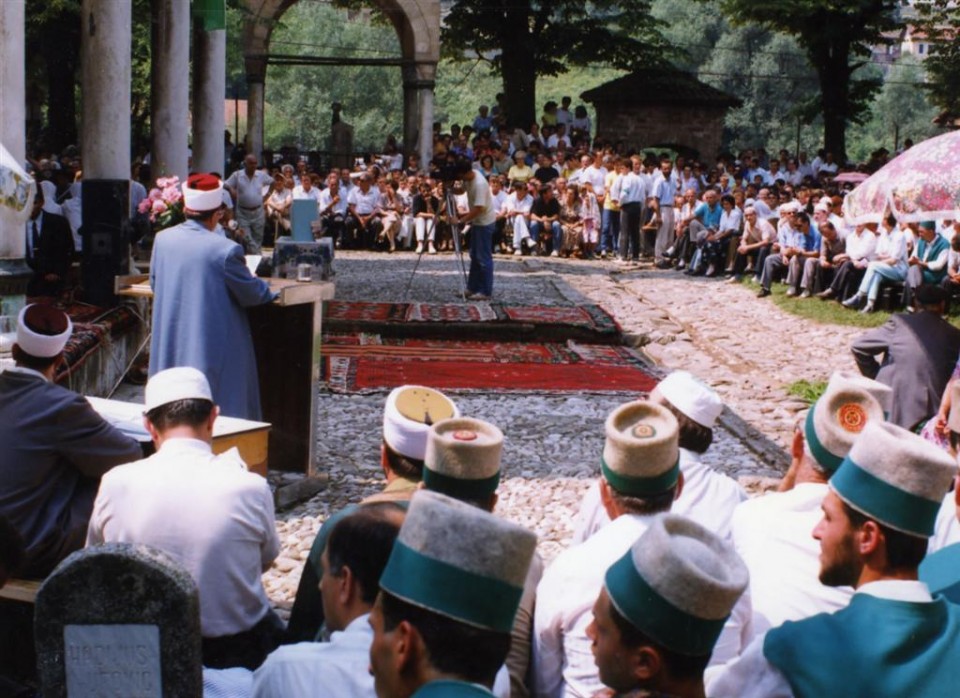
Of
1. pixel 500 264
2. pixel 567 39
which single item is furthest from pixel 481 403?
pixel 567 39

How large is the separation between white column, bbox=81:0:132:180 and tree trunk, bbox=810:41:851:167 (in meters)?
20.8

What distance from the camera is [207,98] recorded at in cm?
1656

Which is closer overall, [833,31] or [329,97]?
[833,31]

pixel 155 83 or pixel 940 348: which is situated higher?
pixel 155 83

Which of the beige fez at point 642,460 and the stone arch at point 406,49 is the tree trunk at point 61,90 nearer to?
the stone arch at point 406,49

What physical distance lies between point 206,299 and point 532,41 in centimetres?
2628

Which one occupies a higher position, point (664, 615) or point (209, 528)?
point (664, 615)

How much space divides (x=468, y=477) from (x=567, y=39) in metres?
30.3

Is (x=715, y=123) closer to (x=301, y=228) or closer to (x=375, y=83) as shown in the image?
(x=301, y=228)

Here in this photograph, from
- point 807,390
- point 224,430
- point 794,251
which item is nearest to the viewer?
point 224,430

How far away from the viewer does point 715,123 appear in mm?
32969

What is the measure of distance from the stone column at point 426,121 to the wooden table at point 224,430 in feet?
67.4

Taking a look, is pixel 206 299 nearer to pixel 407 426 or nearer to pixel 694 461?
pixel 407 426

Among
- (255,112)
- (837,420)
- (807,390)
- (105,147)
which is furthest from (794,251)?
(837,420)
